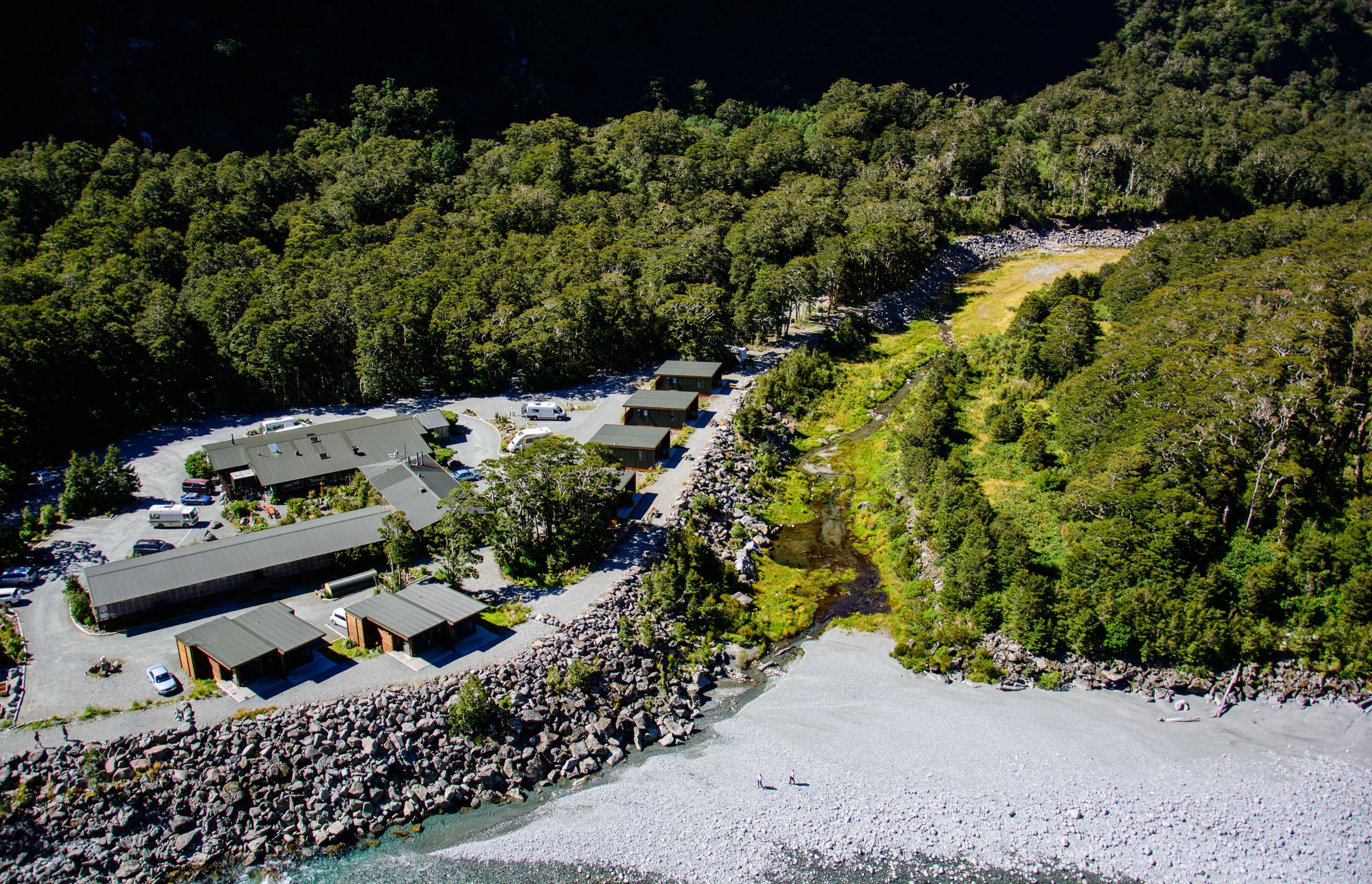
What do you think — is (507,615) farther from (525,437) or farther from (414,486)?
(525,437)

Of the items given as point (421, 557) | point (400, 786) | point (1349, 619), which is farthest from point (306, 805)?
point (1349, 619)

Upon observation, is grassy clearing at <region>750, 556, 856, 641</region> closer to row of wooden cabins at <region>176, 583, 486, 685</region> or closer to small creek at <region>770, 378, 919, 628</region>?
small creek at <region>770, 378, 919, 628</region>

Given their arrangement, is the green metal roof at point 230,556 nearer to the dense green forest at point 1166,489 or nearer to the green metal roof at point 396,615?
the green metal roof at point 396,615

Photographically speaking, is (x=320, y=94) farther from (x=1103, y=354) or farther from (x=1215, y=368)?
(x=1215, y=368)

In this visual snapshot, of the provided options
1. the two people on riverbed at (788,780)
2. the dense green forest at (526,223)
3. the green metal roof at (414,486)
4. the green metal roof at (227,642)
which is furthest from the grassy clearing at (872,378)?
the green metal roof at (227,642)

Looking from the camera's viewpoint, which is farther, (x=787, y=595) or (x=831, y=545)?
(x=831, y=545)

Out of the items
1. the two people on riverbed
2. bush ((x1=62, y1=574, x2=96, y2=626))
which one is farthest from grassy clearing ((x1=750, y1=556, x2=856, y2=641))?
bush ((x1=62, y1=574, x2=96, y2=626))

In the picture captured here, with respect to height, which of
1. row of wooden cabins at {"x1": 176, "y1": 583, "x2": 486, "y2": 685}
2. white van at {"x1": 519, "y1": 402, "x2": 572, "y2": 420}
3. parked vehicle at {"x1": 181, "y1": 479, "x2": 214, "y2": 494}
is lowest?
row of wooden cabins at {"x1": 176, "y1": 583, "x2": 486, "y2": 685}

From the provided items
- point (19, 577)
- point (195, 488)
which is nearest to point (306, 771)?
point (19, 577)
